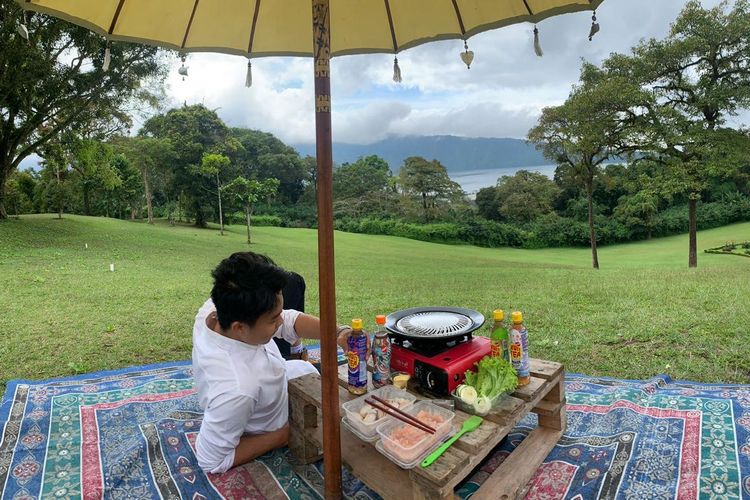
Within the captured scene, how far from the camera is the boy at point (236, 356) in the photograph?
164 cm

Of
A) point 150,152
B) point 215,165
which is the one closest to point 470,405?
point 215,165

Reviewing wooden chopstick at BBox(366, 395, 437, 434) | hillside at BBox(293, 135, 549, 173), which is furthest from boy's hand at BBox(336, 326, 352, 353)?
hillside at BBox(293, 135, 549, 173)

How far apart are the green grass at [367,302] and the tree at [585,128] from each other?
3035mm

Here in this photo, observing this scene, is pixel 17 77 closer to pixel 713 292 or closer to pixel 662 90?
pixel 713 292

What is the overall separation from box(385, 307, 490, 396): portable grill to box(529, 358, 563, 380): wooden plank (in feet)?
0.79

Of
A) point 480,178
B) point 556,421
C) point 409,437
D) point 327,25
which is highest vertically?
point 480,178

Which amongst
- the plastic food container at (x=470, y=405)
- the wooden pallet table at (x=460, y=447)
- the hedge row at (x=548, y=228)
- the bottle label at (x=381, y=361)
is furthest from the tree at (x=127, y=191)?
the plastic food container at (x=470, y=405)

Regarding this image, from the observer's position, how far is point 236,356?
66.2 inches

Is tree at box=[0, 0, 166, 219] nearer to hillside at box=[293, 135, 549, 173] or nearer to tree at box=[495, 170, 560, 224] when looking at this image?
hillside at box=[293, 135, 549, 173]

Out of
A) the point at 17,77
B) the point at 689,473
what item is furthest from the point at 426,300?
the point at 17,77

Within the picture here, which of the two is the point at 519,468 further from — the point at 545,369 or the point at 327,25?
the point at 327,25

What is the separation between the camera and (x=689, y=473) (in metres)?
1.83

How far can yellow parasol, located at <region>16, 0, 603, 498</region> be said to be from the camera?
1421 millimetres

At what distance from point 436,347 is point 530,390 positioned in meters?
0.40
